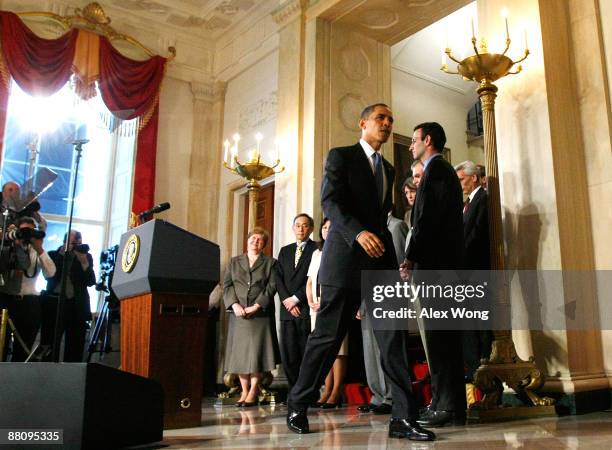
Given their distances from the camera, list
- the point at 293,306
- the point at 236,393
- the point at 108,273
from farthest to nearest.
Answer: the point at 108,273, the point at 236,393, the point at 293,306

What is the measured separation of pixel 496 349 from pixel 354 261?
1.21 meters

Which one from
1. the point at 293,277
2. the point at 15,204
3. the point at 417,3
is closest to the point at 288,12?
the point at 417,3

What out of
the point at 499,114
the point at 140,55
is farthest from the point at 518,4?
the point at 140,55

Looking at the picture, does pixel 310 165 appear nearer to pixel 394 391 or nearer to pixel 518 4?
pixel 518 4

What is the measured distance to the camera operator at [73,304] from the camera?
17.3 feet

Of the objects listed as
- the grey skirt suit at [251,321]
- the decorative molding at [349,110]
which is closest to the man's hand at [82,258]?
the grey skirt suit at [251,321]

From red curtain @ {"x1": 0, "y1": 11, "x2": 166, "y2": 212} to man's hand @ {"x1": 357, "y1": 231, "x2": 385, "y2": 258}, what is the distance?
4486 millimetres

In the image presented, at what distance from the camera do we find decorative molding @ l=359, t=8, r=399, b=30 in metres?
5.60

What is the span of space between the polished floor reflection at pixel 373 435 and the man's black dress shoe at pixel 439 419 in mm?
55

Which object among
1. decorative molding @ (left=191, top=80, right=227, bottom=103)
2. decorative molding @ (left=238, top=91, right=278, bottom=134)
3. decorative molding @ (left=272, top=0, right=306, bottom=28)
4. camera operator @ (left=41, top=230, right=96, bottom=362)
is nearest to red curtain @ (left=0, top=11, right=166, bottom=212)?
decorative molding @ (left=191, top=80, right=227, bottom=103)

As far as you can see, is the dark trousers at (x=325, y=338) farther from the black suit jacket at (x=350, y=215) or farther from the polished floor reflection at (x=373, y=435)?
the polished floor reflection at (x=373, y=435)

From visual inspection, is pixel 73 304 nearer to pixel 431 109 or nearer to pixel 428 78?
pixel 431 109

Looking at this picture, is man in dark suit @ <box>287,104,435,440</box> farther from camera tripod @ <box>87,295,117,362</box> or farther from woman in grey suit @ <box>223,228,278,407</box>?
camera tripod @ <box>87,295,117,362</box>

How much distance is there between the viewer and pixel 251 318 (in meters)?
4.22
